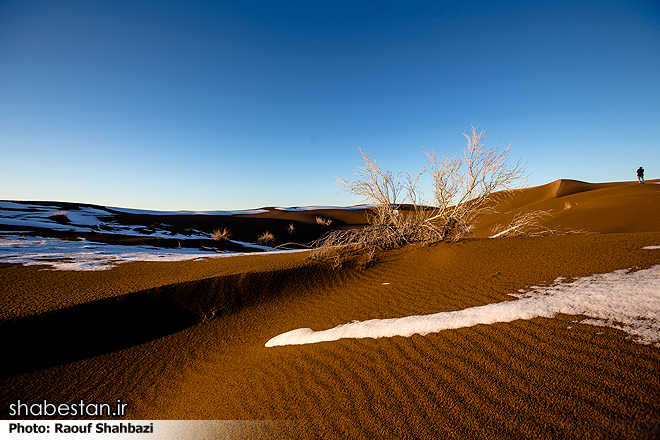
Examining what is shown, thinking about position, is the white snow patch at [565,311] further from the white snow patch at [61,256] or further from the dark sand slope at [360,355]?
the white snow patch at [61,256]

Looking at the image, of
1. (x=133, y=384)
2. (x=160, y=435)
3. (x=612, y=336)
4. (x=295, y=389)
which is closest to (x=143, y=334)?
(x=133, y=384)

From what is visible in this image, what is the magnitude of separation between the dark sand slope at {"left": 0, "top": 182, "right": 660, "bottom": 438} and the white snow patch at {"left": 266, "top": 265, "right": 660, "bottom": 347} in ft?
0.54

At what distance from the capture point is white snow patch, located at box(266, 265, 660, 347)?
2.41m

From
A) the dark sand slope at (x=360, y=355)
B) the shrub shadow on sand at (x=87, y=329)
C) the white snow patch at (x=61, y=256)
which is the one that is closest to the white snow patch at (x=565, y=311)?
the dark sand slope at (x=360, y=355)

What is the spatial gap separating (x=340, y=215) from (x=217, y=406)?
127 feet

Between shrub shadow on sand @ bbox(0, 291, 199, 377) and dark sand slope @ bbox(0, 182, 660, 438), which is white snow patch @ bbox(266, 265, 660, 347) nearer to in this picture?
dark sand slope @ bbox(0, 182, 660, 438)

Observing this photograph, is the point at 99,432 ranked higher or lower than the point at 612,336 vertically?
lower

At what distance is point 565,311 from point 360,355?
210 cm

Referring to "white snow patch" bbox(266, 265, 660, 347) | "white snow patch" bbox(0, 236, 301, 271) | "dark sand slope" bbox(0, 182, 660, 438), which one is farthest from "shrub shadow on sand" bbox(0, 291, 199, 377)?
"white snow patch" bbox(0, 236, 301, 271)

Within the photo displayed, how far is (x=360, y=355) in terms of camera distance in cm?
266

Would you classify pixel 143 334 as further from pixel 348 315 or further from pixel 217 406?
pixel 348 315

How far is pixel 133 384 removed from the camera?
2920 mm

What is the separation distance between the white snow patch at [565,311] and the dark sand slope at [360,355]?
17cm

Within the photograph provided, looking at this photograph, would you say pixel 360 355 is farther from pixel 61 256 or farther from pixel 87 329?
pixel 61 256
